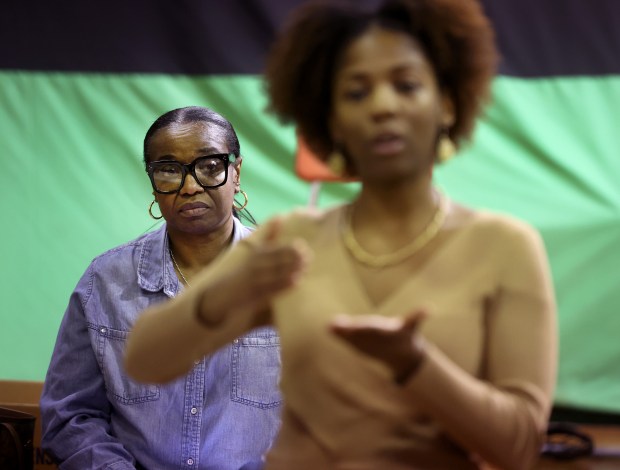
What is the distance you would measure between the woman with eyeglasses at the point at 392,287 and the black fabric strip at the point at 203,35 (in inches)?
62.6

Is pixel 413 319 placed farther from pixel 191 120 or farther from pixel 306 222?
pixel 191 120

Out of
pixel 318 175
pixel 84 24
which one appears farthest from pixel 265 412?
pixel 84 24

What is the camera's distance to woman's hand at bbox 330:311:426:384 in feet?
3.27

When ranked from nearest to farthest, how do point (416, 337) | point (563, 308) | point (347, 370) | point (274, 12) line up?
1. point (416, 337)
2. point (347, 370)
3. point (563, 308)
4. point (274, 12)

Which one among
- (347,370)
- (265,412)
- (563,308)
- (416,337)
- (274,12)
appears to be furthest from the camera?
(274,12)

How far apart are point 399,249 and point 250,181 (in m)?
1.70

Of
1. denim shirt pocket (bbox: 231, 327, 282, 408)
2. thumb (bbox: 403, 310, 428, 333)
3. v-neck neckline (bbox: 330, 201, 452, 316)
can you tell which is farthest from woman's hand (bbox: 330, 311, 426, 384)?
denim shirt pocket (bbox: 231, 327, 282, 408)

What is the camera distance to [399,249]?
3.93 ft

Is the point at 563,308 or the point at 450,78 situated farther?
the point at 563,308

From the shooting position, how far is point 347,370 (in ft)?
3.72

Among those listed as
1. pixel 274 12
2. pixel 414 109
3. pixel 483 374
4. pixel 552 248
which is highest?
pixel 274 12

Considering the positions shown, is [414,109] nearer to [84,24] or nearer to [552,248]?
[552,248]

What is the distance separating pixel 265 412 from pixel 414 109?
3.41ft

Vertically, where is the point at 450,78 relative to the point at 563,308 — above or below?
above
